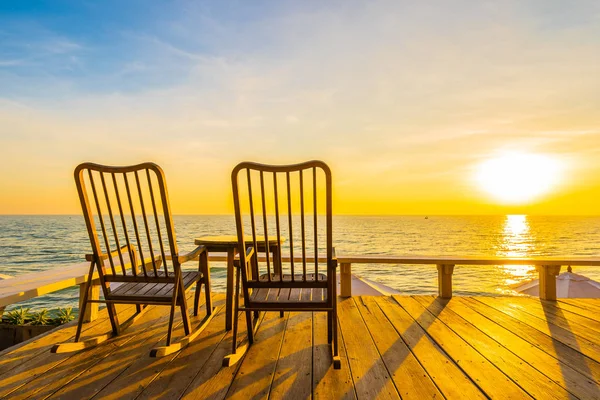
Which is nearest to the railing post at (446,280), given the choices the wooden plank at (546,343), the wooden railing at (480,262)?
the wooden railing at (480,262)

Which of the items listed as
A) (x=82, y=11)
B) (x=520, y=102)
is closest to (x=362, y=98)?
(x=520, y=102)

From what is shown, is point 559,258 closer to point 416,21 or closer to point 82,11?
point 416,21

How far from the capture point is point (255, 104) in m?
5.88

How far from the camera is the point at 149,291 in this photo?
2.07 metres

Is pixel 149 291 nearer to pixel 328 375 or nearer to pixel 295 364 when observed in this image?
pixel 295 364

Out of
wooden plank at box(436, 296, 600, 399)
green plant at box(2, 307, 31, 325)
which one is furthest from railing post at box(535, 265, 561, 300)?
green plant at box(2, 307, 31, 325)

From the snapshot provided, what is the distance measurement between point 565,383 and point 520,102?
205 inches

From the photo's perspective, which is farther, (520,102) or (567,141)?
(567,141)

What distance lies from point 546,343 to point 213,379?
2096 millimetres

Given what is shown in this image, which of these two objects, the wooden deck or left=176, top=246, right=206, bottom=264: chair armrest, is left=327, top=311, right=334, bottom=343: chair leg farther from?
left=176, top=246, right=206, bottom=264: chair armrest

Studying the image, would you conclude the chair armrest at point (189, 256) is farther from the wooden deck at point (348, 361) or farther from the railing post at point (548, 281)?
the railing post at point (548, 281)

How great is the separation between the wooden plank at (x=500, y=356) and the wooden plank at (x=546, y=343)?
0.82 ft

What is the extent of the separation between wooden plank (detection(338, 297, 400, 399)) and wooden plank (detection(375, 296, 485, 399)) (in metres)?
0.23

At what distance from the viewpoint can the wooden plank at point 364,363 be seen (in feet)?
4.83
